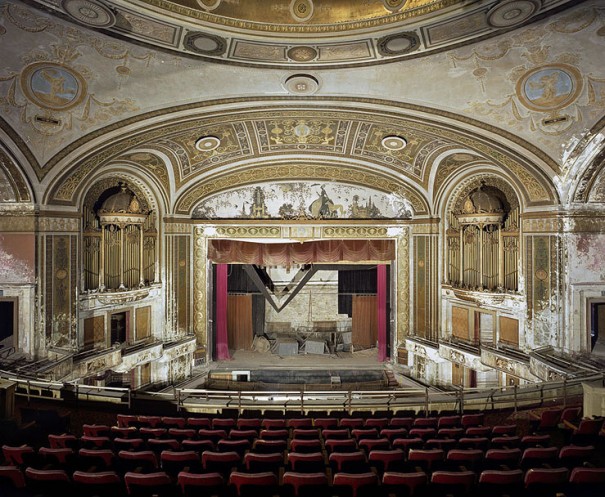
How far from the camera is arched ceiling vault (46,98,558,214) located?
437 inches

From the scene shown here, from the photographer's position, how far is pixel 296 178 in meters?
16.8

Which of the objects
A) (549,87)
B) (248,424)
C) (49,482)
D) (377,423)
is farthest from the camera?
(549,87)

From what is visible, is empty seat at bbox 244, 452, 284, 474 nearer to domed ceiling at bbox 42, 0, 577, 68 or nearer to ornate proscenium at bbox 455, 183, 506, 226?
domed ceiling at bbox 42, 0, 577, 68

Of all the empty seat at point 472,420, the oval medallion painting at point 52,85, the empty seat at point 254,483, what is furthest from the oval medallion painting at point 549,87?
the oval medallion painting at point 52,85

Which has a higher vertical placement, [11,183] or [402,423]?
[11,183]

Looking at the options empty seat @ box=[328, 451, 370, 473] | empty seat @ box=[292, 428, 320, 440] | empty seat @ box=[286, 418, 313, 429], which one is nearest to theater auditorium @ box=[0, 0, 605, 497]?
empty seat @ box=[328, 451, 370, 473]

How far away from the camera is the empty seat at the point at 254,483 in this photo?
14.9ft

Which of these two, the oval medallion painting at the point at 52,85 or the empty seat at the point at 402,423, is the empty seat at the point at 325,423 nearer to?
the empty seat at the point at 402,423

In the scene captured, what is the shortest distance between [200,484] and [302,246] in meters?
13.4

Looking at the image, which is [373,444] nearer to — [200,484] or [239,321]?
[200,484]

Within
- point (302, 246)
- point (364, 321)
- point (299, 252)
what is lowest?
point (364, 321)

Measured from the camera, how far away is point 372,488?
14.9 feet

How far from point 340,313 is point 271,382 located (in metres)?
5.74

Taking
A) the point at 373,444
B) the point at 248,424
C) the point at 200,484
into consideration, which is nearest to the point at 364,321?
the point at 248,424
